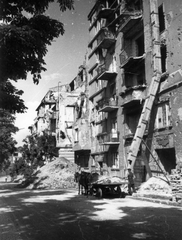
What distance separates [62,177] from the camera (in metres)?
28.0

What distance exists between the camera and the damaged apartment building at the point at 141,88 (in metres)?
16.2

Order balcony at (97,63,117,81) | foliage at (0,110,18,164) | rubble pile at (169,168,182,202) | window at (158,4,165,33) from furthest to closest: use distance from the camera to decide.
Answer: foliage at (0,110,18,164) → balcony at (97,63,117,81) → window at (158,4,165,33) → rubble pile at (169,168,182,202)

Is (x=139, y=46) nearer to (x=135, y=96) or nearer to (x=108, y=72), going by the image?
(x=108, y=72)

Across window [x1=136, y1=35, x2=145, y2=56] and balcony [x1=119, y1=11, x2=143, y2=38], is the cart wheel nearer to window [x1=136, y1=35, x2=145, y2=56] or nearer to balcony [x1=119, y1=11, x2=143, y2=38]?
window [x1=136, y1=35, x2=145, y2=56]

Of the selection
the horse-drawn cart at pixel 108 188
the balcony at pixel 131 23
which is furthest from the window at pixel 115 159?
the balcony at pixel 131 23

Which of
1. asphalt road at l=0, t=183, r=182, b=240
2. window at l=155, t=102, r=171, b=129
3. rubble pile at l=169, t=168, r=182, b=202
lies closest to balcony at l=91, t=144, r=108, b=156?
window at l=155, t=102, r=171, b=129

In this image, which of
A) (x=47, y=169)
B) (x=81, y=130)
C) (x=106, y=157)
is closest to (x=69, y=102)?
(x=81, y=130)

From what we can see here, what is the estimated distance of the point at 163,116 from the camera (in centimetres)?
1675

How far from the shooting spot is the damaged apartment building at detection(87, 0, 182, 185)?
1616cm

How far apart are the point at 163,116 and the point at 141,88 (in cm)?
307

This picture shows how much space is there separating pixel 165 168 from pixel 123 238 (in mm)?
11374

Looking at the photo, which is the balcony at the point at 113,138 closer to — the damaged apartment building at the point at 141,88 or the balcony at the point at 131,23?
the damaged apartment building at the point at 141,88

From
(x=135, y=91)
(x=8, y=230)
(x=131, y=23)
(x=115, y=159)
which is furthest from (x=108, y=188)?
(x=131, y=23)

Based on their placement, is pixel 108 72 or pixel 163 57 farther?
pixel 108 72
